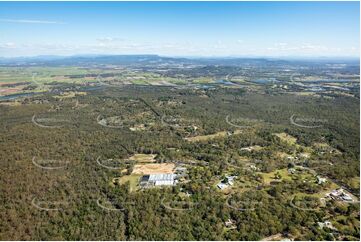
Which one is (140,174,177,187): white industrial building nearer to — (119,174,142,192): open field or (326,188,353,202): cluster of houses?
(119,174,142,192): open field

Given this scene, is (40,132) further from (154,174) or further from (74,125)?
(154,174)

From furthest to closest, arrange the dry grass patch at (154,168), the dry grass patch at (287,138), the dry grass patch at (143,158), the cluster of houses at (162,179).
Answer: the dry grass patch at (287,138)
the dry grass patch at (143,158)
the dry grass patch at (154,168)
the cluster of houses at (162,179)

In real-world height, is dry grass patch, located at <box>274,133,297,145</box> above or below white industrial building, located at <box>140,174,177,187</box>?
below

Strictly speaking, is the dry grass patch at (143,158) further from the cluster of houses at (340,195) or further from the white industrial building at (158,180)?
the cluster of houses at (340,195)

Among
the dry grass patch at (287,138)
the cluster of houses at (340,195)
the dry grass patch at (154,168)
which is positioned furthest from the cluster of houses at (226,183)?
the dry grass patch at (287,138)

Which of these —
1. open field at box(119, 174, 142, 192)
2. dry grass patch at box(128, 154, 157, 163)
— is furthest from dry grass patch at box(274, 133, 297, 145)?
open field at box(119, 174, 142, 192)

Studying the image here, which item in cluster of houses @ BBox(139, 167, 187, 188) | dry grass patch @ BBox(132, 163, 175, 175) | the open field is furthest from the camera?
dry grass patch @ BBox(132, 163, 175, 175)

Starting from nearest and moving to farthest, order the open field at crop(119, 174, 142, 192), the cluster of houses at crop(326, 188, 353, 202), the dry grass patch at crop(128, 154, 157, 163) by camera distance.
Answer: the cluster of houses at crop(326, 188, 353, 202) < the open field at crop(119, 174, 142, 192) < the dry grass patch at crop(128, 154, 157, 163)

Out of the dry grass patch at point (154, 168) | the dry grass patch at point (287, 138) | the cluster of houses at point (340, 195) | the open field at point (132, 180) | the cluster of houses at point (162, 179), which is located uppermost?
the cluster of houses at point (162, 179)

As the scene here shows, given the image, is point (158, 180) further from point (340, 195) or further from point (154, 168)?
point (340, 195)

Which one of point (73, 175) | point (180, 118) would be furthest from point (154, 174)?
point (180, 118)
